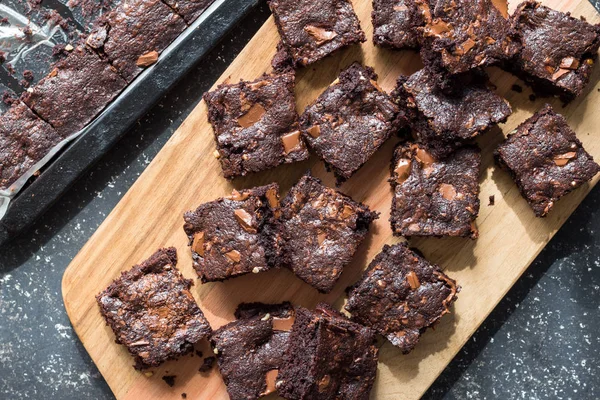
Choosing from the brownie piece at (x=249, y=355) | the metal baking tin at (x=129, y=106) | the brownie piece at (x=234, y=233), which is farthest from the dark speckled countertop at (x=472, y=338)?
the brownie piece at (x=249, y=355)

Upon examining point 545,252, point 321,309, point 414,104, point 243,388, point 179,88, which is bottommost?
point 243,388

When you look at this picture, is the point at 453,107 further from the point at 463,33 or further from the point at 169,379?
the point at 169,379

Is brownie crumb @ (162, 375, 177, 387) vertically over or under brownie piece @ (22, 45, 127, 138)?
under

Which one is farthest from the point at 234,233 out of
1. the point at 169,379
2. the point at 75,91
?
the point at 75,91

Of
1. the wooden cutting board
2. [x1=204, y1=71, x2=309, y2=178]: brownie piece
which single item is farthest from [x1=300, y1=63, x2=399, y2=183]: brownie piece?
the wooden cutting board

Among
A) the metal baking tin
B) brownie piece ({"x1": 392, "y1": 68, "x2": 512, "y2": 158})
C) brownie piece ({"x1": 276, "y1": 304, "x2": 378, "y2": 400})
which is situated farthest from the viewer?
the metal baking tin

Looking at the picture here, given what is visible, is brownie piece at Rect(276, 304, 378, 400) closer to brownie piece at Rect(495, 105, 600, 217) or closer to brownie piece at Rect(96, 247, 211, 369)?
brownie piece at Rect(96, 247, 211, 369)

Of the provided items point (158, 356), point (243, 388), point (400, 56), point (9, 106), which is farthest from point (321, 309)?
point (9, 106)

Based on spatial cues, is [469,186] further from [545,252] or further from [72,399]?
[72,399]
